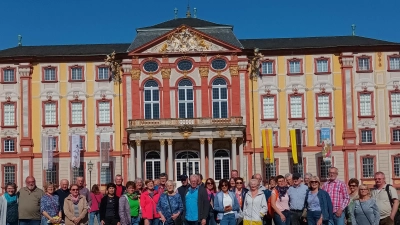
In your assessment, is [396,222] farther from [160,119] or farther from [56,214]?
A: [160,119]

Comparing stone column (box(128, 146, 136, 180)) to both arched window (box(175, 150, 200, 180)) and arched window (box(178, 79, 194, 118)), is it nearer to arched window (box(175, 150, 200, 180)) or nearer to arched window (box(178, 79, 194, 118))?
arched window (box(175, 150, 200, 180))

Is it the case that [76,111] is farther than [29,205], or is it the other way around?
[76,111]

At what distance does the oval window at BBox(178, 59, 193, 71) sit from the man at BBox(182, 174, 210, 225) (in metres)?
35.1

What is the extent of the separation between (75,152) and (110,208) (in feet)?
113

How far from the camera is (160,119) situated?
5059 cm

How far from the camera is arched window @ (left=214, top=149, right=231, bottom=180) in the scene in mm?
52000

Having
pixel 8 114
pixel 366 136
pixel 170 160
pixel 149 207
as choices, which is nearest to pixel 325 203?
pixel 149 207

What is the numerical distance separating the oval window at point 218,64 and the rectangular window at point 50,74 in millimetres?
12123

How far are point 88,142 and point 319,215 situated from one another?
126ft

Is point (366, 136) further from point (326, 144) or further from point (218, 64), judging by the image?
point (218, 64)

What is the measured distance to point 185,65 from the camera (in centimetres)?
5278

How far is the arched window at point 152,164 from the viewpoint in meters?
52.2

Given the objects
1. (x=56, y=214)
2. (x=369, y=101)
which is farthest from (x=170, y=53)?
(x=56, y=214)

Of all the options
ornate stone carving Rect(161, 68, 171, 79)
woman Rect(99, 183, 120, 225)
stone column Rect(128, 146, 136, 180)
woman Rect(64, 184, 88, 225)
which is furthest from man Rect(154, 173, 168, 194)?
ornate stone carving Rect(161, 68, 171, 79)
